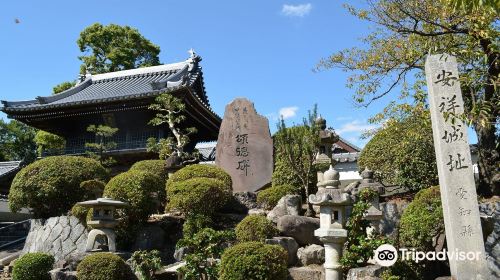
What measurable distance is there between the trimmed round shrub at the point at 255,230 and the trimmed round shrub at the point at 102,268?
243 centimetres

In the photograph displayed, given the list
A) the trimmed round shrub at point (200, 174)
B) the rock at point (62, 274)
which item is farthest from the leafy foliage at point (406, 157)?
the rock at point (62, 274)

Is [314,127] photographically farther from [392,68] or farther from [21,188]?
[21,188]

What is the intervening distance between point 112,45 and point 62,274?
79.9ft

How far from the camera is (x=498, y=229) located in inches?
298

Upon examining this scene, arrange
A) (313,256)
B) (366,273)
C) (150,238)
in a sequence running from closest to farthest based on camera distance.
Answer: (366,273) < (313,256) < (150,238)

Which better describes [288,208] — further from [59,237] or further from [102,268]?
[59,237]

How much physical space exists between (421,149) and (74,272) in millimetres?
8615

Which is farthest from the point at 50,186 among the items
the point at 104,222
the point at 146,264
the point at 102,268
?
the point at 146,264

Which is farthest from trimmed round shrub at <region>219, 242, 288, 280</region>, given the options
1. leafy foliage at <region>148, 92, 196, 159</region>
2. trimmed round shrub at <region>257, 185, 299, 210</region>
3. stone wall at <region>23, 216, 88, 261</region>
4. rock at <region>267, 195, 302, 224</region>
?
leafy foliage at <region>148, 92, 196, 159</region>

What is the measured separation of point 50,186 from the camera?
11.6 metres

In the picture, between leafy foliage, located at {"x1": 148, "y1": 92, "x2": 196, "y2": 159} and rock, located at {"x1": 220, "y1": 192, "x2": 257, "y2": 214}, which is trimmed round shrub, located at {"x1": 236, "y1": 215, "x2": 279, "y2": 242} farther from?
leafy foliage, located at {"x1": 148, "y1": 92, "x2": 196, "y2": 159}

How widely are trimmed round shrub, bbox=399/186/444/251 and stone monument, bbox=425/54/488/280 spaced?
53 cm

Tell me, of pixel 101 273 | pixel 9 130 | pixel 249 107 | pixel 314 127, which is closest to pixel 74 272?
pixel 101 273

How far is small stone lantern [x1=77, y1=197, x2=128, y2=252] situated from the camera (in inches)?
371
